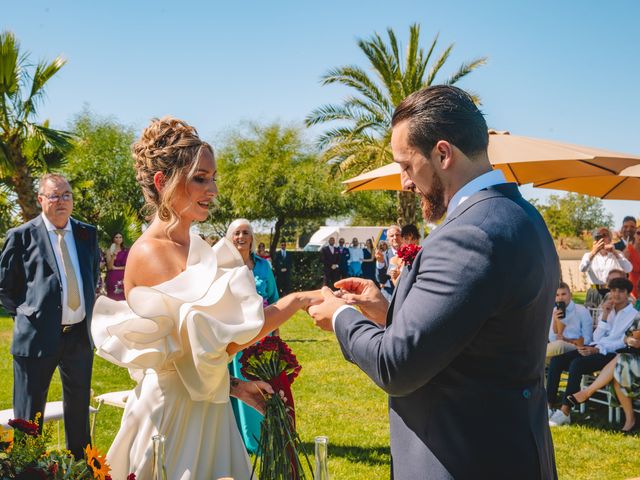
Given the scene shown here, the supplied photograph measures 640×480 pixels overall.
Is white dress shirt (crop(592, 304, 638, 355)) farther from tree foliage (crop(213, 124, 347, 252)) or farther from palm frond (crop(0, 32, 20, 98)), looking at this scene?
tree foliage (crop(213, 124, 347, 252))

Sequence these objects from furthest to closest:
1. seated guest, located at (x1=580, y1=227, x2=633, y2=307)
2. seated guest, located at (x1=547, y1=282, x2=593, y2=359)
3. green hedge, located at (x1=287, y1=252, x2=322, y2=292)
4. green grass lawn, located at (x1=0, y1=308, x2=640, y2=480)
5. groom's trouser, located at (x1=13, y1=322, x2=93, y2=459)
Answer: green hedge, located at (x1=287, y1=252, x2=322, y2=292), seated guest, located at (x1=580, y1=227, x2=633, y2=307), seated guest, located at (x1=547, y1=282, x2=593, y2=359), green grass lawn, located at (x1=0, y1=308, x2=640, y2=480), groom's trouser, located at (x1=13, y1=322, x2=93, y2=459)

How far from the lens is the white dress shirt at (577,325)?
817 centimetres

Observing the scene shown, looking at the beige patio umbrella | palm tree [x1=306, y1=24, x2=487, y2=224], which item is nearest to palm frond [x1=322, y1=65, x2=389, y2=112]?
palm tree [x1=306, y1=24, x2=487, y2=224]

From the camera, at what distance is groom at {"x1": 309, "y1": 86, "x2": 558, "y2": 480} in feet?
5.34

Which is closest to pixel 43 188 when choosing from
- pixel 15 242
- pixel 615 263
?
pixel 15 242

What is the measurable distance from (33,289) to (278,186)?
2868 centimetres

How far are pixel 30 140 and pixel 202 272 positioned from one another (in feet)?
45.7

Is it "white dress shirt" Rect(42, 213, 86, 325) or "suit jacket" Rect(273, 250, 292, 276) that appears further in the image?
"suit jacket" Rect(273, 250, 292, 276)

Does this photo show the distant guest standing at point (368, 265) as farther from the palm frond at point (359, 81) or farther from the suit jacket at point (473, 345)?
the suit jacket at point (473, 345)

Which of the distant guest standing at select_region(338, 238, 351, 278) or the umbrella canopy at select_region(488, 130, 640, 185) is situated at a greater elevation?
the umbrella canopy at select_region(488, 130, 640, 185)

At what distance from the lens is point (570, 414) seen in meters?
7.65

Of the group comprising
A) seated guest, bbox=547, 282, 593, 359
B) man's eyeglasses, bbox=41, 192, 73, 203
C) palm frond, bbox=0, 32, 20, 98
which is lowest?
seated guest, bbox=547, 282, 593, 359

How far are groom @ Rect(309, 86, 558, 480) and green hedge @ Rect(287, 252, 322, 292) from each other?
81.1 feet

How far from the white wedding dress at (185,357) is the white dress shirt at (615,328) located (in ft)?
21.0
